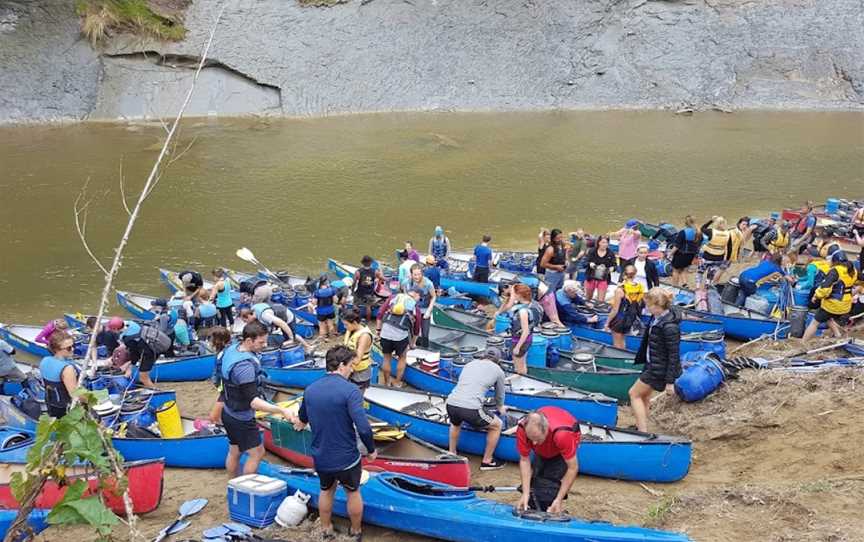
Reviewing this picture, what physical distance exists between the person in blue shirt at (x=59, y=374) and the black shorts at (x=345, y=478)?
2.94 meters

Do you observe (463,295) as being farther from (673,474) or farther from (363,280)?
(673,474)

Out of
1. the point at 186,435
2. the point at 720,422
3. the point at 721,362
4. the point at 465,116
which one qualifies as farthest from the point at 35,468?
the point at 465,116

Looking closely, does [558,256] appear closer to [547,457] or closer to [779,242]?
[779,242]

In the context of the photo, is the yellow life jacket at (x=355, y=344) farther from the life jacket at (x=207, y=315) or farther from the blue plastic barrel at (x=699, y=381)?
the life jacket at (x=207, y=315)

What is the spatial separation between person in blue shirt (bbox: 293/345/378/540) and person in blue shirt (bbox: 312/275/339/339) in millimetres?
7077

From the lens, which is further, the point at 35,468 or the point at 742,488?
the point at 742,488

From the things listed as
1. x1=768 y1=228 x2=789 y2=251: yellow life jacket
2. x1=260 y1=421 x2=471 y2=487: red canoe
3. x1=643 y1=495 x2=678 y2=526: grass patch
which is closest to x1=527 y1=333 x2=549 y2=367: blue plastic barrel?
x1=260 y1=421 x2=471 y2=487: red canoe

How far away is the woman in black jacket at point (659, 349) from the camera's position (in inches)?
315

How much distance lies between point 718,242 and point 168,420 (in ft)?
32.2

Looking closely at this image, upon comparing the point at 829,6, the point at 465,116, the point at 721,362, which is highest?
the point at 829,6

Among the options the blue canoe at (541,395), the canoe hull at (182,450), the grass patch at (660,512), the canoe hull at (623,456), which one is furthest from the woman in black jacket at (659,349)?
the canoe hull at (182,450)

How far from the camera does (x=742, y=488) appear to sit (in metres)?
6.82

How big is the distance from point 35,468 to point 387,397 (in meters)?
4.89

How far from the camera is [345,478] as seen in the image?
6.31m
